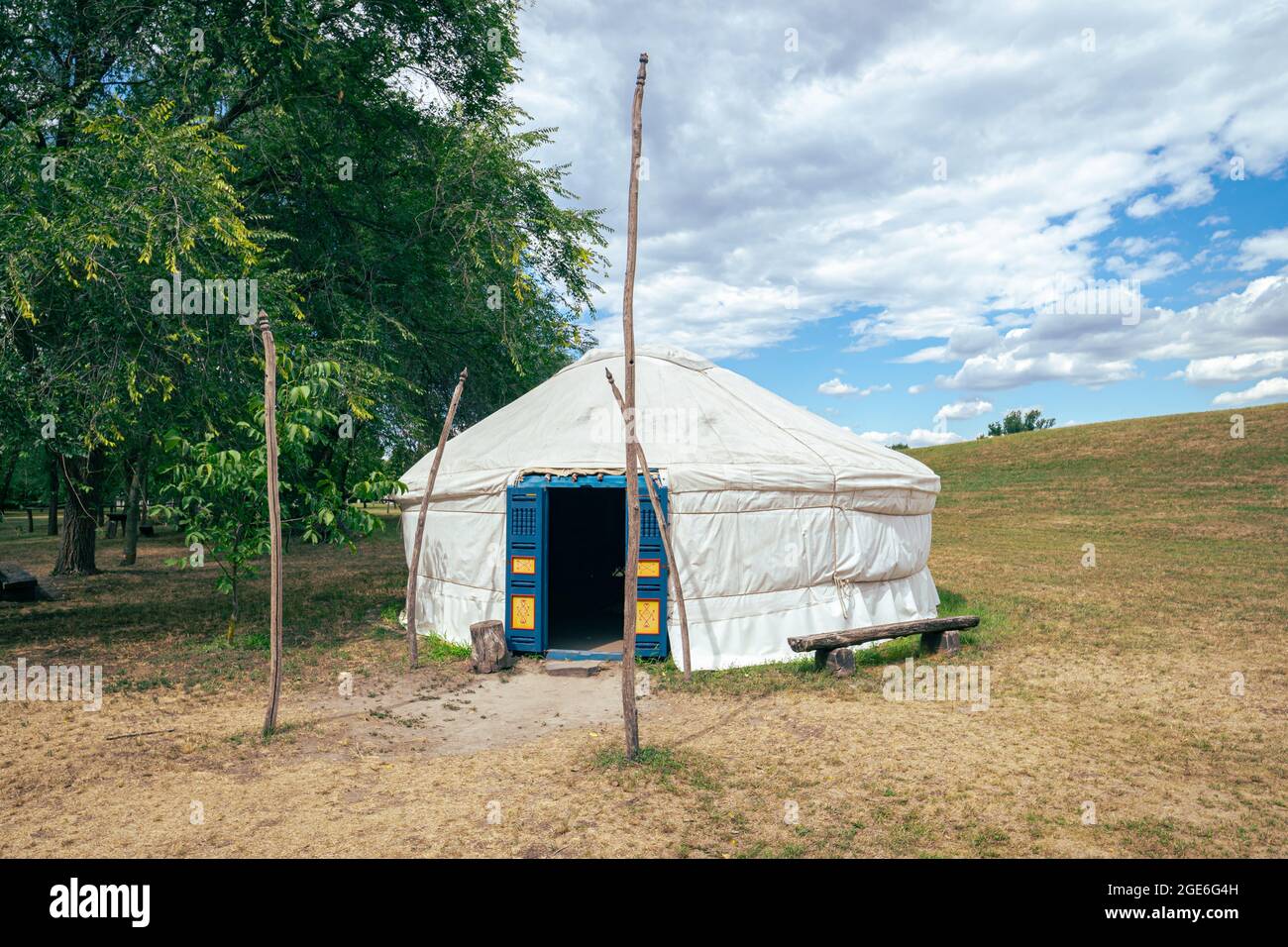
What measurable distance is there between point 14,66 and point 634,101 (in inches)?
320

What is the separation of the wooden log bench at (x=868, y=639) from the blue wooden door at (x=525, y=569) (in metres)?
2.49

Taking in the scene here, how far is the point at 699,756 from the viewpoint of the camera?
510cm

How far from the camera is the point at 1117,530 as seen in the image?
70.4ft

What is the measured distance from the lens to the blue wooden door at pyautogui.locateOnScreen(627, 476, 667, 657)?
7.45 meters

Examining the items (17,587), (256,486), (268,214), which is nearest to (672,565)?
(256,486)

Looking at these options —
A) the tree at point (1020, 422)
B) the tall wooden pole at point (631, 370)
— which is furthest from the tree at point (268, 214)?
the tree at point (1020, 422)

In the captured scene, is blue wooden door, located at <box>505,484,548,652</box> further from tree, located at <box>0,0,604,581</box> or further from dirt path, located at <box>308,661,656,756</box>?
tree, located at <box>0,0,604,581</box>

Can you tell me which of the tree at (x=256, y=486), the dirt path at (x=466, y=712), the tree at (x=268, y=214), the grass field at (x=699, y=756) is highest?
the tree at (x=268, y=214)

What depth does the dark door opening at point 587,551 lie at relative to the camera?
11677 millimetres

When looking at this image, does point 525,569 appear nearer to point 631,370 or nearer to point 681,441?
point 681,441

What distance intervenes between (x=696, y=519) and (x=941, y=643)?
2830 millimetres

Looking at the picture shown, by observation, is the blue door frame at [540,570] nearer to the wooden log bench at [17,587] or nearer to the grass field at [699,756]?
the grass field at [699,756]
